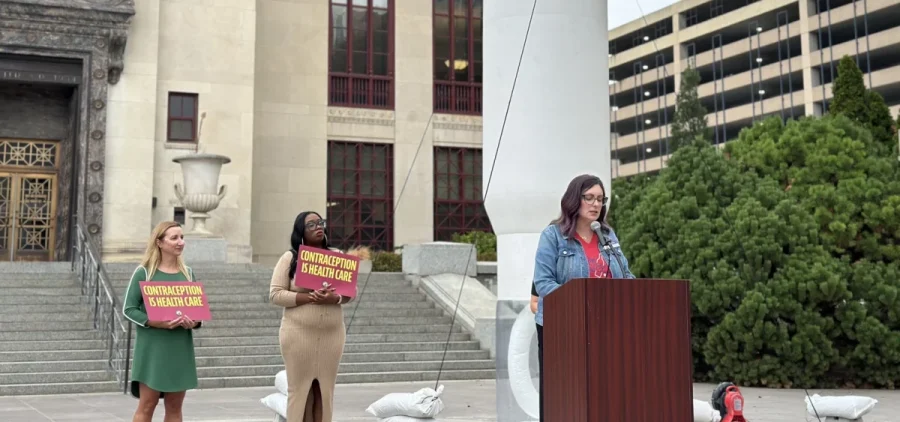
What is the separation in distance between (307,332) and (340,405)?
5.39 metres

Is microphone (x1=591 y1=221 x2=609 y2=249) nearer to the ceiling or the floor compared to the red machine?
nearer to the ceiling

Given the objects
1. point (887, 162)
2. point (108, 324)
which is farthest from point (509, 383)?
point (887, 162)

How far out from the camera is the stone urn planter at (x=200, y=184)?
22828mm

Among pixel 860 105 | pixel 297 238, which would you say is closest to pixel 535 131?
pixel 297 238

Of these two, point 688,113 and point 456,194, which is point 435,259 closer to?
point 456,194

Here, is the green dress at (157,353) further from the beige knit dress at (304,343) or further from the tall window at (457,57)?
the tall window at (457,57)

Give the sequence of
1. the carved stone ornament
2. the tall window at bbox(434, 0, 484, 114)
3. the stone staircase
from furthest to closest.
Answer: the tall window at bbox(434, 0, 484, 114) < the carved stone ornament < the stone staircase

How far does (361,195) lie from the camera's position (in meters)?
29.3

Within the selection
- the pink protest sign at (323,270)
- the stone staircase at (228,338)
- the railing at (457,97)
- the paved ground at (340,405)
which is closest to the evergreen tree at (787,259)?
the paved ground at (340,405)

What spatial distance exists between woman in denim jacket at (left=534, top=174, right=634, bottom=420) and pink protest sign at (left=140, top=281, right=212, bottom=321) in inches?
90.1

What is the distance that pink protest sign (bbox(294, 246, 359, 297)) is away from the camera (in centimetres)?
626

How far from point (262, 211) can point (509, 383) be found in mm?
20195

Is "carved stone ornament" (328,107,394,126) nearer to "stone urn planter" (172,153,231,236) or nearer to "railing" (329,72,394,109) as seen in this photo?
"railing" (329,72,394,109)

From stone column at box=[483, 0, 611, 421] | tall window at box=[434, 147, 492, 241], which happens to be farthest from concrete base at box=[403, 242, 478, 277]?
stone column at box=[483, 0, 611, 421]
